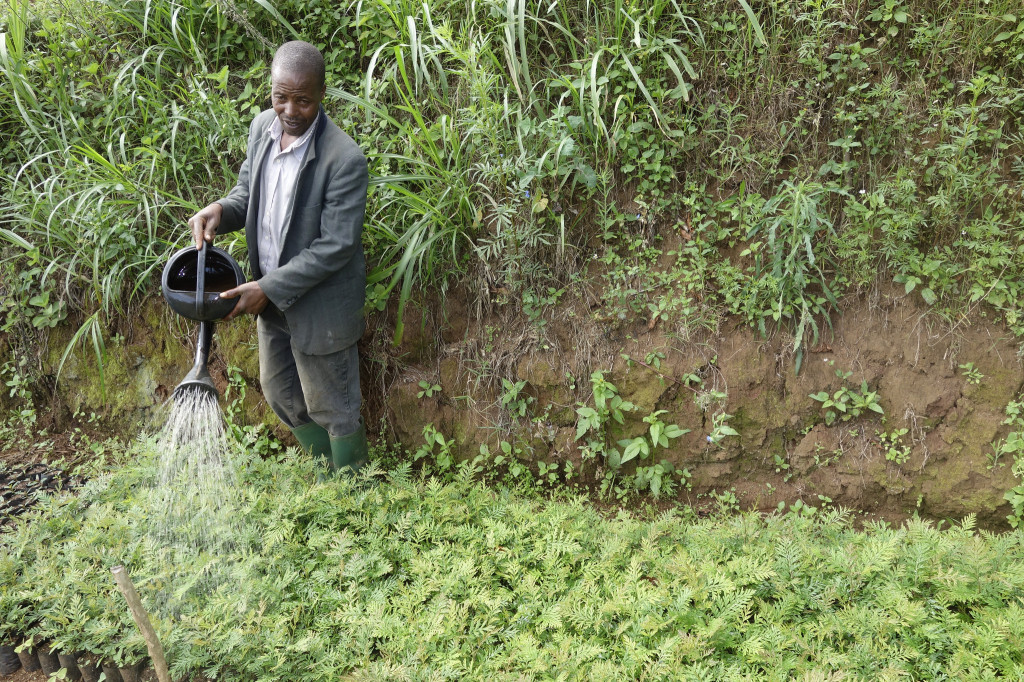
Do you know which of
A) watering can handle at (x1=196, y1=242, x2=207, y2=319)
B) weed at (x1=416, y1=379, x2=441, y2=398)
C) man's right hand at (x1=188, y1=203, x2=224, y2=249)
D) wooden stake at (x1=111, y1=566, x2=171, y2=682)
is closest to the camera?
wooden stake at (x1=111, y1=566, x2=171, y2=682)

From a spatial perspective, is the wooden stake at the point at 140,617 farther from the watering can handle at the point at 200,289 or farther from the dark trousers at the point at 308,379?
the dark trousers at the point at 308,379

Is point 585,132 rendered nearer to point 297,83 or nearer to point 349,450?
point 297,83

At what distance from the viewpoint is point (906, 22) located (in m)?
3.46

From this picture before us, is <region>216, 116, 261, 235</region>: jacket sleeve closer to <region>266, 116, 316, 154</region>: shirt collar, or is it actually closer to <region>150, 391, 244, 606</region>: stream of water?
<region>266, 116, 316, 154</region>: shirt collar

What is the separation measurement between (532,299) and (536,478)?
926mm

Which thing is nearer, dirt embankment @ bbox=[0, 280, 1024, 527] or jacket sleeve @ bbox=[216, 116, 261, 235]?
jacket sleeve @ bbox=[216, 116, 261, 235]

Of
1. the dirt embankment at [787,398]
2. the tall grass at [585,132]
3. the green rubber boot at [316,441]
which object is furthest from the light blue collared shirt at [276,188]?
the dirt embankment at [787,398]

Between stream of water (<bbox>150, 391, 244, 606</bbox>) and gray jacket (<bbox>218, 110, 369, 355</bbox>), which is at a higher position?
gray jacket (<bbox>218, 110, 369, 355</bbox>)

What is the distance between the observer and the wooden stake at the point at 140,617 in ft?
6.04

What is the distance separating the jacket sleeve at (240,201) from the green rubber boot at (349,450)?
1039mm

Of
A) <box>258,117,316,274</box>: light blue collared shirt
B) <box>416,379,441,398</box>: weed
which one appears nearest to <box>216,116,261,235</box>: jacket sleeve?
<box>258,117,316,274</box>: light blue collared shirt

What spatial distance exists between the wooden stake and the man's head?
5.68 feet

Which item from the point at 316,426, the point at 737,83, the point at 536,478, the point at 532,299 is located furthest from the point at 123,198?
the point at 737,83

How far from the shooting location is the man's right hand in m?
2.78
